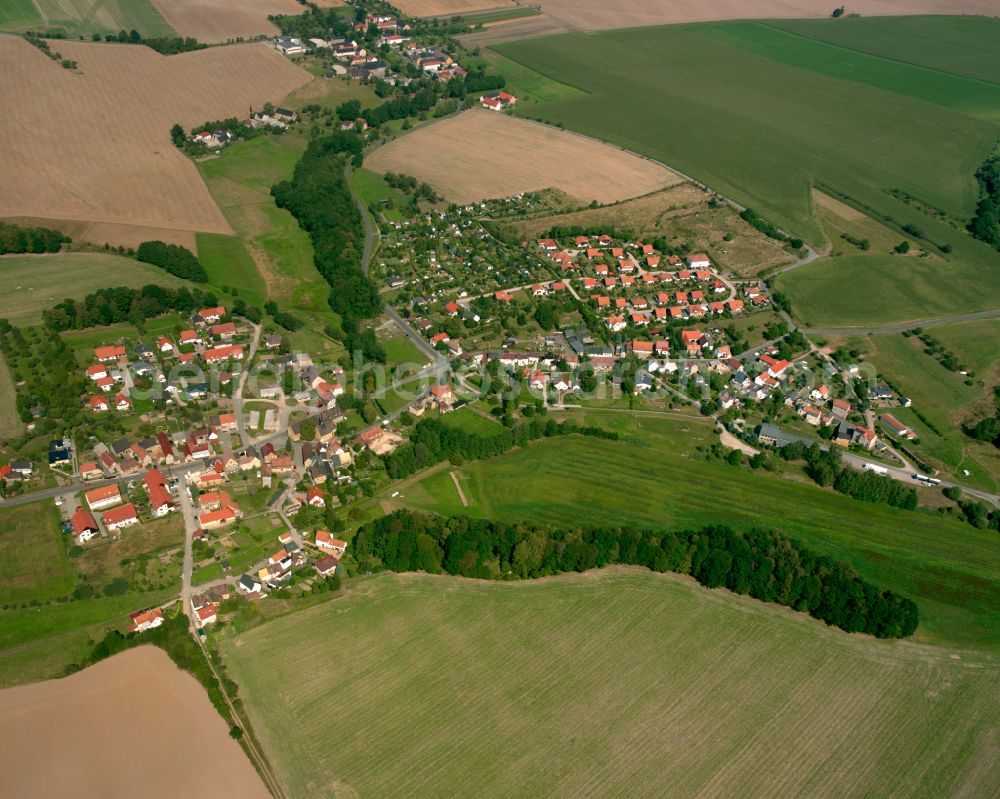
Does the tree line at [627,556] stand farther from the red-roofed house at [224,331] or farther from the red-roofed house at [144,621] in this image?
the red-roofed house at [224,331]

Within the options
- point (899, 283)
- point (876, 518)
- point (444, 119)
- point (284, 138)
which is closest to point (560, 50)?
point (444, 119)

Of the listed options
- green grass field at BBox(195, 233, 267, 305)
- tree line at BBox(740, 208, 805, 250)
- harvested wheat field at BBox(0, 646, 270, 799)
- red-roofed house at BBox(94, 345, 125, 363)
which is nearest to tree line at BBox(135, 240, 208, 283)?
green grass field at BBox(195, 233, 267, 305)

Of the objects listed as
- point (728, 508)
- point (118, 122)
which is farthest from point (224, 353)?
point (118, 122)

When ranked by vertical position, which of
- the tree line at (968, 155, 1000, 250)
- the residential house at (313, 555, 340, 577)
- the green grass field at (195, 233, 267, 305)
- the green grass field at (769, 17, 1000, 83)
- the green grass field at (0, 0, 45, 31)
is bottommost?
the residential house at (313, 555, 340, 577)

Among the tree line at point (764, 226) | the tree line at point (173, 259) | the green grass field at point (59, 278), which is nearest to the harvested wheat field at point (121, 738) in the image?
the green grass field at point (59, 278)

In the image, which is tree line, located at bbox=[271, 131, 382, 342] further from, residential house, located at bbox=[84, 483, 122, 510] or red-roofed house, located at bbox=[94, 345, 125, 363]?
residential house, located at bbox=[84, 483, 122, 510]
